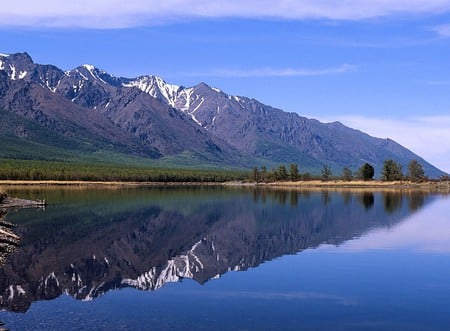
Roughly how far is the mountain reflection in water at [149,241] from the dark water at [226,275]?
0.17m

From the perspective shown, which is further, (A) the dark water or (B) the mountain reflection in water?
(B) the mountain reflection in water

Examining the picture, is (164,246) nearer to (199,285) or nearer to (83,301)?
(199,285)

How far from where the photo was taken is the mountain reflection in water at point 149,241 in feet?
149

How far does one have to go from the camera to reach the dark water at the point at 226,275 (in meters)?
33.9

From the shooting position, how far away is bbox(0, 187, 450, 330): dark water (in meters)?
33.9

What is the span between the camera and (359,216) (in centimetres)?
10200

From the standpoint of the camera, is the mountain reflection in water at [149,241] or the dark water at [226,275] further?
the mountain reflection in water at [149,241]

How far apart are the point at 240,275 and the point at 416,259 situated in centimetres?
1776

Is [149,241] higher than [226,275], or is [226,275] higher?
[149,241]

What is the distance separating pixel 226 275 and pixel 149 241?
→ 74.9ft

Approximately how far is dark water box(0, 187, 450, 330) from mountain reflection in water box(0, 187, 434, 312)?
165mm

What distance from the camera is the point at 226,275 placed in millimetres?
48781

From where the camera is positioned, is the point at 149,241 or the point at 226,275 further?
the point at 149,241

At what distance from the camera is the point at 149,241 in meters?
69.9
